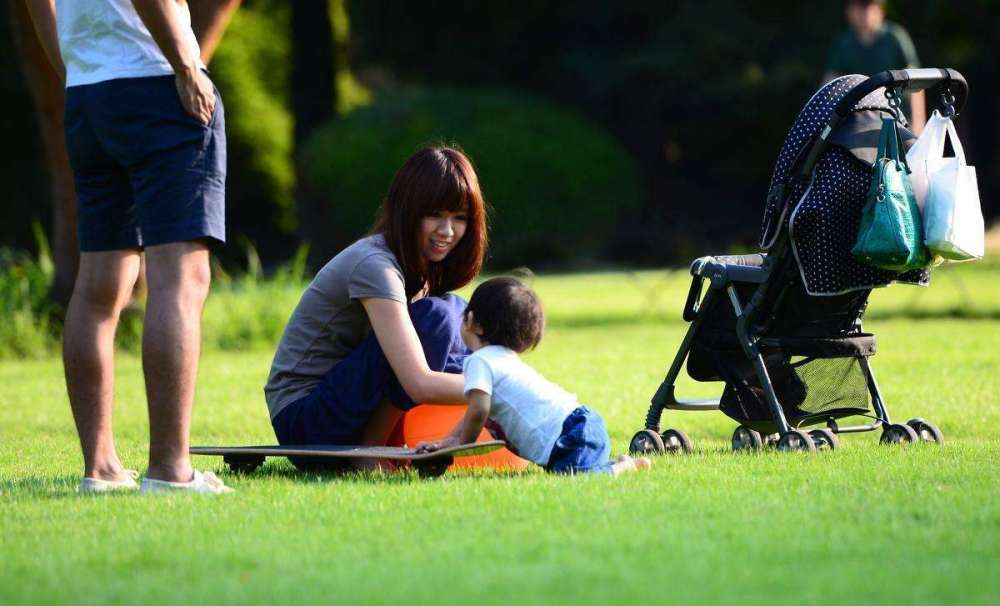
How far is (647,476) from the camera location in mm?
5023

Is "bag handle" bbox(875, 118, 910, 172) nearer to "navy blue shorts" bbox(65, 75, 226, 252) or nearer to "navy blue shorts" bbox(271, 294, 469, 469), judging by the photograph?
"navy blue shorts" bbox(271, 294, 469, 469)

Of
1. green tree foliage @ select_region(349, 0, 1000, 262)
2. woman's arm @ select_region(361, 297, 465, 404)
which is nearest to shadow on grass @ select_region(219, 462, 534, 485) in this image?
woman's arm @ select_region(361, 297, 465, 404)

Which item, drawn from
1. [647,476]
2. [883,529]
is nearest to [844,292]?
[647,476]

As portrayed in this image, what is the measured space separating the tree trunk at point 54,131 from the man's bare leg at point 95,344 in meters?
6.35

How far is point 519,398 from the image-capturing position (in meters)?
5.14

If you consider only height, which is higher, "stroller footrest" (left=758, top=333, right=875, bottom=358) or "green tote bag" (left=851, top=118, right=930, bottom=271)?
"green tote bag" (left=851, top=118, right=930, bottom=271)

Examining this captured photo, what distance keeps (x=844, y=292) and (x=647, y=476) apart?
1.22 m

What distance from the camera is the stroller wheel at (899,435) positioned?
5.86 m

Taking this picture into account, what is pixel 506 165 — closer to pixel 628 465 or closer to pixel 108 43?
pixel 628 465

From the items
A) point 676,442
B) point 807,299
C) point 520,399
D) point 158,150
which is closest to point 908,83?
point 807,299

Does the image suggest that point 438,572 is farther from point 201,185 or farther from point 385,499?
point 201,185

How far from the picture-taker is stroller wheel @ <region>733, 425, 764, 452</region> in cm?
591

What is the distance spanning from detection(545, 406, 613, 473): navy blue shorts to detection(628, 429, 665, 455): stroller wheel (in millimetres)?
730

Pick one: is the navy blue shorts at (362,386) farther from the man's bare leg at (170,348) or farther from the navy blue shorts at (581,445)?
the man's bare leg at (170,348)
